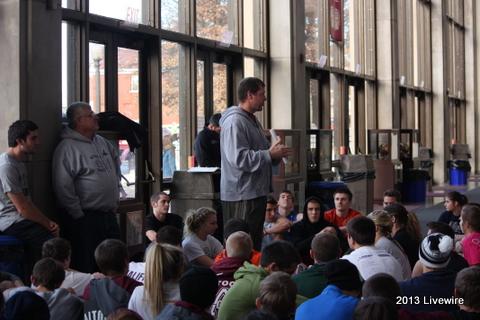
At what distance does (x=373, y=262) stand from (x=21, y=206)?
2.69m

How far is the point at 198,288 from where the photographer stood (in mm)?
3906

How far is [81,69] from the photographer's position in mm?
8914

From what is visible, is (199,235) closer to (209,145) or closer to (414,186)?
(209,145)

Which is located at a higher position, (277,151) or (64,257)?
(277,151)

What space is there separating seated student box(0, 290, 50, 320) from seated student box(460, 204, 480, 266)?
3488mm

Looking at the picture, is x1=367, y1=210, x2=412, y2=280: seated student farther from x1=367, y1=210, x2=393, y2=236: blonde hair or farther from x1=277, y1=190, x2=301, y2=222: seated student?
x1=277, y1=190, x2=301, y2=222: seated student

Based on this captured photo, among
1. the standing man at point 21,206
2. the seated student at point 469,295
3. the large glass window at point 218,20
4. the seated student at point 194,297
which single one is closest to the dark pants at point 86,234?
the standing man at point 21,206

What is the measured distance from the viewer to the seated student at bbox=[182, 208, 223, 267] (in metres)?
6.65

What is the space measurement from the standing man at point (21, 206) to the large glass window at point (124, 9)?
315cm

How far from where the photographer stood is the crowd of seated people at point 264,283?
3.90 meters

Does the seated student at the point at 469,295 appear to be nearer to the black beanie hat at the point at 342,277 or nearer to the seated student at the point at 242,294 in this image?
the black beanie hat at the point at 342,277

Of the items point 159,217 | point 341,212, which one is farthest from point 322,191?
point 159,217

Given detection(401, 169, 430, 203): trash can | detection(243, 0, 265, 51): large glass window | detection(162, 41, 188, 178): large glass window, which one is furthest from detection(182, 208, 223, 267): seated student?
detection(401, 169, 430, 203): trash can

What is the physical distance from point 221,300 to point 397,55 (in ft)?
58.5
